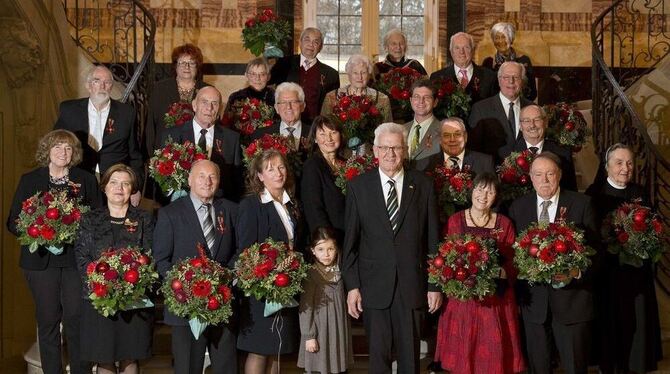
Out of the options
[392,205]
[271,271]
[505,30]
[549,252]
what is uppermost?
[505,30]

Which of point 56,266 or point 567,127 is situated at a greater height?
point 567,127

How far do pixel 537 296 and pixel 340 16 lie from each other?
25.7ft

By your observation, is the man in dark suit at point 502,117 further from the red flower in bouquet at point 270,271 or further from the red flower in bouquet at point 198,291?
the red flower in bouquet at point 198,291

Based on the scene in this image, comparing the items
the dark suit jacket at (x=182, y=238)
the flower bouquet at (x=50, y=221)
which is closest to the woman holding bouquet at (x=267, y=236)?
the dark suit jacket at (x=182, y=238)

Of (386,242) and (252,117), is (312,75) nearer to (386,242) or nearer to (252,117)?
(252,117)

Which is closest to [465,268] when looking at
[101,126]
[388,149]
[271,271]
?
[388,149]

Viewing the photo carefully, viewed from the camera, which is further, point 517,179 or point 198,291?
point 517,179

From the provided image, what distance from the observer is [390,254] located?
7.54 m

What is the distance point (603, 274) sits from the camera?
8172 millimetres

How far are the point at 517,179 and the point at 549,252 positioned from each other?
1276 mm

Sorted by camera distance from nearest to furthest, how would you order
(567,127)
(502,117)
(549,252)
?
(549,252), (567,127), (502,117)

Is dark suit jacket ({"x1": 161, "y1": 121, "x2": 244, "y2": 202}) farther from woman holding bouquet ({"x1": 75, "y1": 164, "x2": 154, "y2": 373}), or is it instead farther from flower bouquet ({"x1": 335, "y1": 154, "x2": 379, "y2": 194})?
woman holding bouquet ({"x1": 75, "y1": 164, "x2": 154, "y2": 373})

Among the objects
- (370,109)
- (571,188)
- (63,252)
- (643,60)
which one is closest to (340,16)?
(643,60)

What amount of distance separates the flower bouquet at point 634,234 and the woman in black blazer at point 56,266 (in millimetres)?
3545
